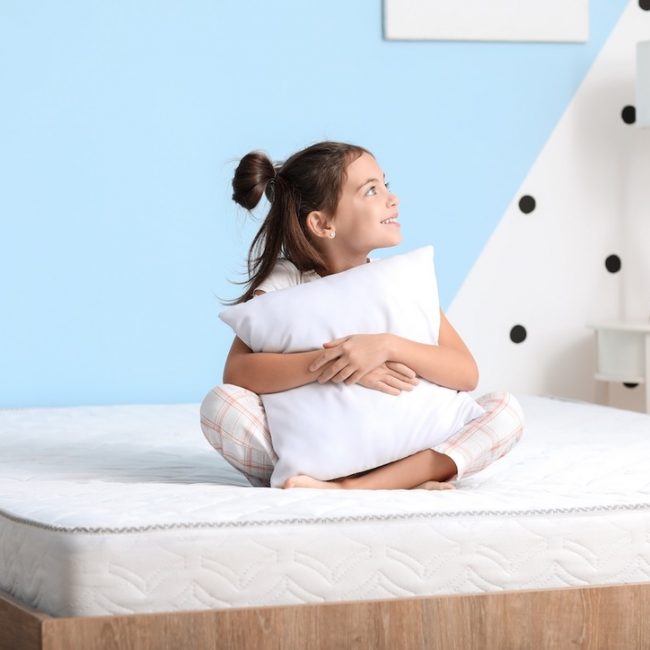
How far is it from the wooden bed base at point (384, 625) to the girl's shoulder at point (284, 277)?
628mm

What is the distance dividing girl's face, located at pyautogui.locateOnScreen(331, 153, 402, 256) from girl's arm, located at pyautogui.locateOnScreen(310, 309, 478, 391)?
0.70 feet

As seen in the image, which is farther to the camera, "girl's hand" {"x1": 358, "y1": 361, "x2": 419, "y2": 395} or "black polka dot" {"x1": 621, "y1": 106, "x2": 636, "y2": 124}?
"black polka dot" {"x1": 621, "y1": 106, "x2": 636, "y2": 124}

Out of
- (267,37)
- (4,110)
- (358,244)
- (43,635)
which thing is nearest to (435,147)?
(267,37)

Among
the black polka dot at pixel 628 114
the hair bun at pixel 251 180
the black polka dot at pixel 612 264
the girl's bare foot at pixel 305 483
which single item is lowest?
the girl's bare foot at pixel 305 483

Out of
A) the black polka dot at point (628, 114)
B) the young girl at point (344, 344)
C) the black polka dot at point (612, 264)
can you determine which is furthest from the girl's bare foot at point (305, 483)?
the black polka dot at point (628, 114)

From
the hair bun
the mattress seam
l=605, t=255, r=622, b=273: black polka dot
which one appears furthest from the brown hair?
l=605, t=255, r=622, b=273: black polka dot

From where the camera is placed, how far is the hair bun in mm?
1974

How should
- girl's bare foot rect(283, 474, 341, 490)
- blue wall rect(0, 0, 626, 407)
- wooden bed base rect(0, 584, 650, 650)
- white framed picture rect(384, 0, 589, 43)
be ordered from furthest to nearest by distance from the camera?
white framed picture rect(384, 0, 589, 43)
blue wall rect(0, 0, 626, 407)
girl's bare foot rect(283, 474, 341, 490)
wooden bed base rect(0, 584, 650, 650)

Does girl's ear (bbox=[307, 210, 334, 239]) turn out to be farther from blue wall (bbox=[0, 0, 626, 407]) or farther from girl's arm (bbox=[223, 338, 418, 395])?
blue wall (bbox=[0, 0, 626, 407])

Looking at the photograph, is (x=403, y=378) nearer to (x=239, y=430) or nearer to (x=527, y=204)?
(x=239, y=430)

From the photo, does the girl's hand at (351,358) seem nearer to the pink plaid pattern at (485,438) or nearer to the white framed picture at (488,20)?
the pink plaid pattern at (485,438)

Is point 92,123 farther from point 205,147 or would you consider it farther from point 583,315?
point 583,315

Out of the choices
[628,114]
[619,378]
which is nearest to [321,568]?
[619,378]

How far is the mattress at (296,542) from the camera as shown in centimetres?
136
